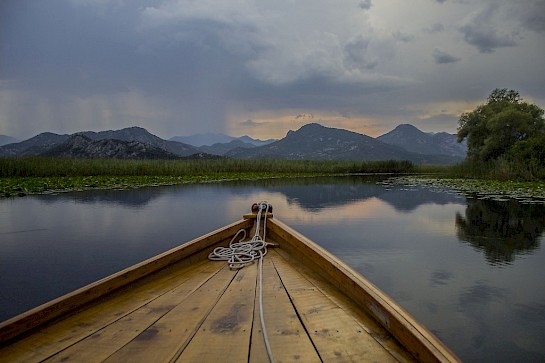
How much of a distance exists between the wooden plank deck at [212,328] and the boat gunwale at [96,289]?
45 millimetres

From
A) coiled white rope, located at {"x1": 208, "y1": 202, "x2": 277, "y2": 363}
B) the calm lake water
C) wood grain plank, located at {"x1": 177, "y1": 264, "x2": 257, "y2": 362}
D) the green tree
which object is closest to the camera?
wood grain plank, located at {"x1": 177, "y1": 264, "x2": 257, "y2": 362}

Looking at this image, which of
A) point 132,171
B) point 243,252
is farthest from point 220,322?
point 132,171

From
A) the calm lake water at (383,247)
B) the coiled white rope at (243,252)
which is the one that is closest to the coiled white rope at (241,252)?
the coiled white rope at (243,252)

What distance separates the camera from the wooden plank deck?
1.62 meters

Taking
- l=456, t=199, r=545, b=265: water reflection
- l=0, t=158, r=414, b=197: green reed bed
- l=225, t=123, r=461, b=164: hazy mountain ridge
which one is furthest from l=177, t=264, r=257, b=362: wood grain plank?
l=225, t=123, r=461, b=164: hazy mountain ridge

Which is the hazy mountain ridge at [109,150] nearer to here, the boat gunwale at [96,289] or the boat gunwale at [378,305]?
the boat gunwale at [96,289]

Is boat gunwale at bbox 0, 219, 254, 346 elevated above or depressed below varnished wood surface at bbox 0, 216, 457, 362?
above

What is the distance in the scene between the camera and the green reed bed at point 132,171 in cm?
1519

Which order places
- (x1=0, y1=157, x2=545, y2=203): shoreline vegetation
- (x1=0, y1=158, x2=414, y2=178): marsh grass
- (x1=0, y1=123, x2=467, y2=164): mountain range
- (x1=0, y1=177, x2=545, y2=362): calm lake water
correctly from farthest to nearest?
(x1=0, y1=123, x2=467, y2=164): mountain range < (x1=0, y1=158, x2=414, y2=178): marsh grass < (x1=0, y1=157, x2=545, y2=203): shoreline vegetation < (x1=0, y1=177, x2=545, y2=362): calm lake water

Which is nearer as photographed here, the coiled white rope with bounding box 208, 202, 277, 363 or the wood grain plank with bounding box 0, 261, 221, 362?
the wood grain plank with bounding box 0, 261, 221, 362

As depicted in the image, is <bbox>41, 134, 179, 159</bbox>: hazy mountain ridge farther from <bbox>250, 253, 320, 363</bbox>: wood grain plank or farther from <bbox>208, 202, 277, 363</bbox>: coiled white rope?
<bbox>250, 253, 320, 363</bbox>: wood grain plank

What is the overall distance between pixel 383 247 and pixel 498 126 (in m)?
20.5

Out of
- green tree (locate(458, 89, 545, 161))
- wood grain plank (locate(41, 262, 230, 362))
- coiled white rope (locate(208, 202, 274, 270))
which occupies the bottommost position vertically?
wood grain plank (locate(41, 262, 230, 362))

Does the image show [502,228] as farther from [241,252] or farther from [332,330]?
[332,330]
